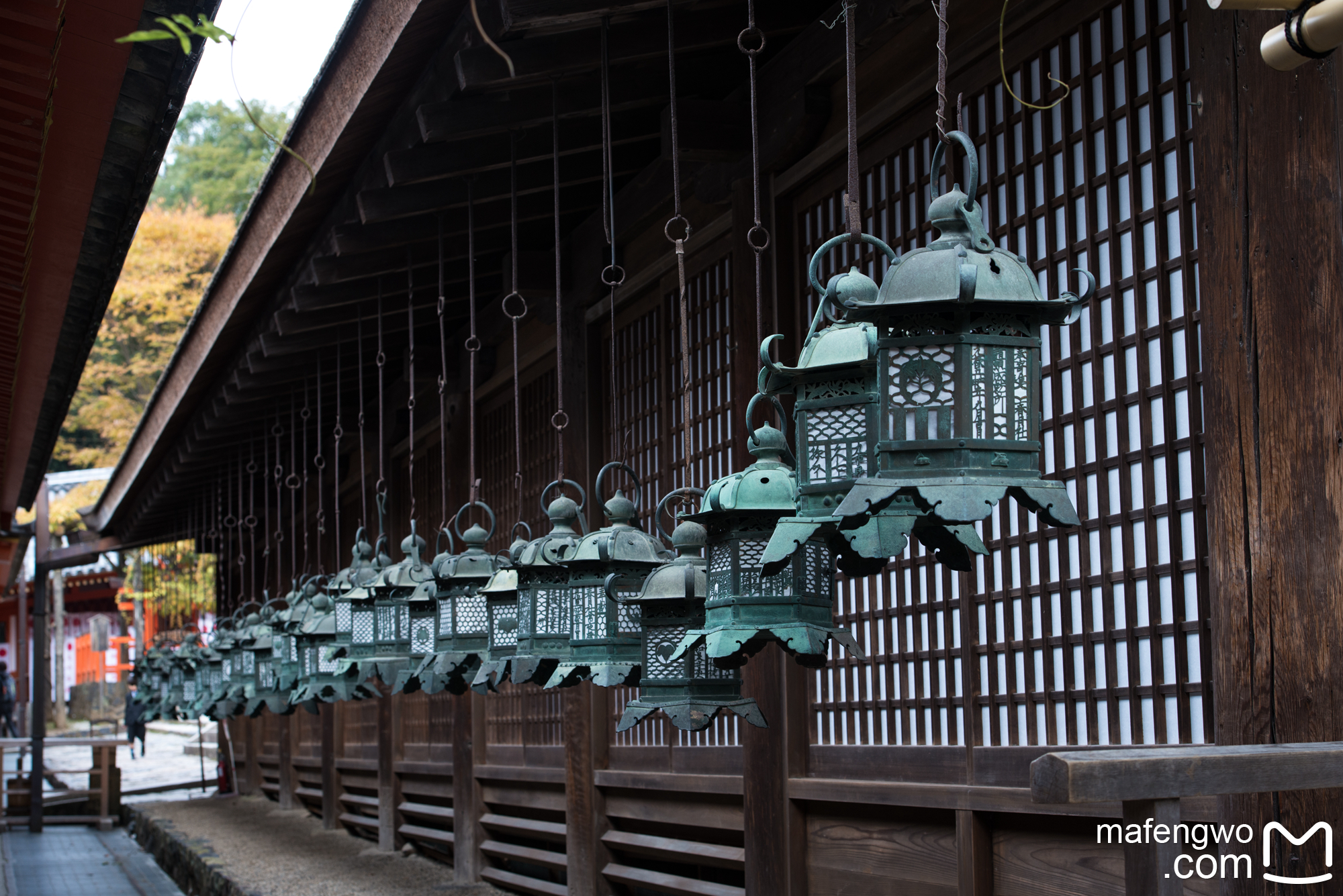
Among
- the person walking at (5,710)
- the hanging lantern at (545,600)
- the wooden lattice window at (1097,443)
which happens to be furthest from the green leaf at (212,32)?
the person walking at (5,710)

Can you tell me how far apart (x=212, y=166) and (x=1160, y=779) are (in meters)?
47.5

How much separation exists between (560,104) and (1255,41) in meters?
3.61

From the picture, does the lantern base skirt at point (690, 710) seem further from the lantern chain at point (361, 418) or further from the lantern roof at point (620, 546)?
the lantern chain at point (361, 418)

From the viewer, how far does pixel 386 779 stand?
41.8 feet

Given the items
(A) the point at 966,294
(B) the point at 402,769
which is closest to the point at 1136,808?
(A) the point at 966,294

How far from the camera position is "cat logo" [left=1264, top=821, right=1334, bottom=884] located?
3.34 m

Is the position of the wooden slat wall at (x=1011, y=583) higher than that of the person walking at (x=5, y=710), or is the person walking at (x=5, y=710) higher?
the wooden slat wall at (x=1011, y=583)

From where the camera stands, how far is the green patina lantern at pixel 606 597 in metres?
4.66

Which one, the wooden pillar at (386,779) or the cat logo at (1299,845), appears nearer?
the cat logo at (1299,845)

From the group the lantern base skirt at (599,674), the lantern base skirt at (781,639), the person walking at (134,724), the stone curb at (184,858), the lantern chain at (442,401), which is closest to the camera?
the lantern base skirt at (781,639)

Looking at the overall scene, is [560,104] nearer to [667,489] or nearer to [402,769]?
[667,489]

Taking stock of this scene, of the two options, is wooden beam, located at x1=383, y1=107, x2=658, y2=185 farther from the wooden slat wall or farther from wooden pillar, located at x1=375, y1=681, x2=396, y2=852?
wooden pillar, located at x1=375, y1=681, x2=396, y2=852

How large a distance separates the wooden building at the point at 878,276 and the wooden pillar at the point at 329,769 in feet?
14.8

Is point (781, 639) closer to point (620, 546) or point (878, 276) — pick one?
point (620, 546)
